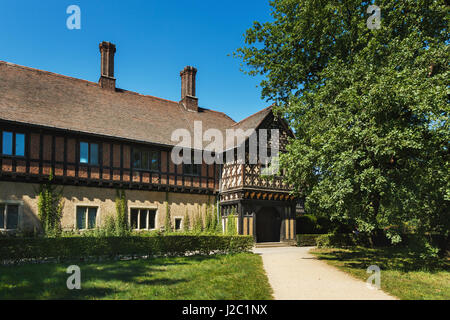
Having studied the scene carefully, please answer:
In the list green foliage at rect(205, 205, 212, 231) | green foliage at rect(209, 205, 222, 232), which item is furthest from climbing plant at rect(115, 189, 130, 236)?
green foliage at rect(209, 205, 222, 232)

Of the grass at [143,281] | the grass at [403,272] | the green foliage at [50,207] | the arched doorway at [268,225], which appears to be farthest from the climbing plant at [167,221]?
the grass at [403,272]

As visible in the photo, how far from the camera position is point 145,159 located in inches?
764

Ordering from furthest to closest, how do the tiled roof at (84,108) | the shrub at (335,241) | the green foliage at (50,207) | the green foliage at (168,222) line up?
the shrub at (335,241) < the green foliage at (168,222) < the tiled roof at (84,108) < the green foliage at (50,207)

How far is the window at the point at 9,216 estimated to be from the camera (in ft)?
50.7

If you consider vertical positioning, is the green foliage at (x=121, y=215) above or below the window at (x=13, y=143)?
below

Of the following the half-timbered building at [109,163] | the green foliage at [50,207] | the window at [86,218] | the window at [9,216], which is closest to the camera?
the window at [9,216]

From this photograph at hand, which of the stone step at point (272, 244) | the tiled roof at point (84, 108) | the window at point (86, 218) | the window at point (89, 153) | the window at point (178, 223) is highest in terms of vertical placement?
the tiled roof at point (84, 108)

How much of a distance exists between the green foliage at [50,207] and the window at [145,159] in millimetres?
4231

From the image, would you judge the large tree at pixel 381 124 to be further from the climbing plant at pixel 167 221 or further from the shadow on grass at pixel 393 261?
the climbing plant at pixel 167 221

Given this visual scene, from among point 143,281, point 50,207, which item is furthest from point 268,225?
point 143,281

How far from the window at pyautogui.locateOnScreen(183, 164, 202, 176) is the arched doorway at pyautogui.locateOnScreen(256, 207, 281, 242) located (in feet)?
16.0

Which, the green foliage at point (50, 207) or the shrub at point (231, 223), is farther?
the shrub at point (231, 223)

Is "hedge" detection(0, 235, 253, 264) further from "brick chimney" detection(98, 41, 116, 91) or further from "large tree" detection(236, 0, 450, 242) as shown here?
"brick chimney" detection(98, 41, 116, 91)

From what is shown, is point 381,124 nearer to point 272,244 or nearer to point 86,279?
point 86,279
